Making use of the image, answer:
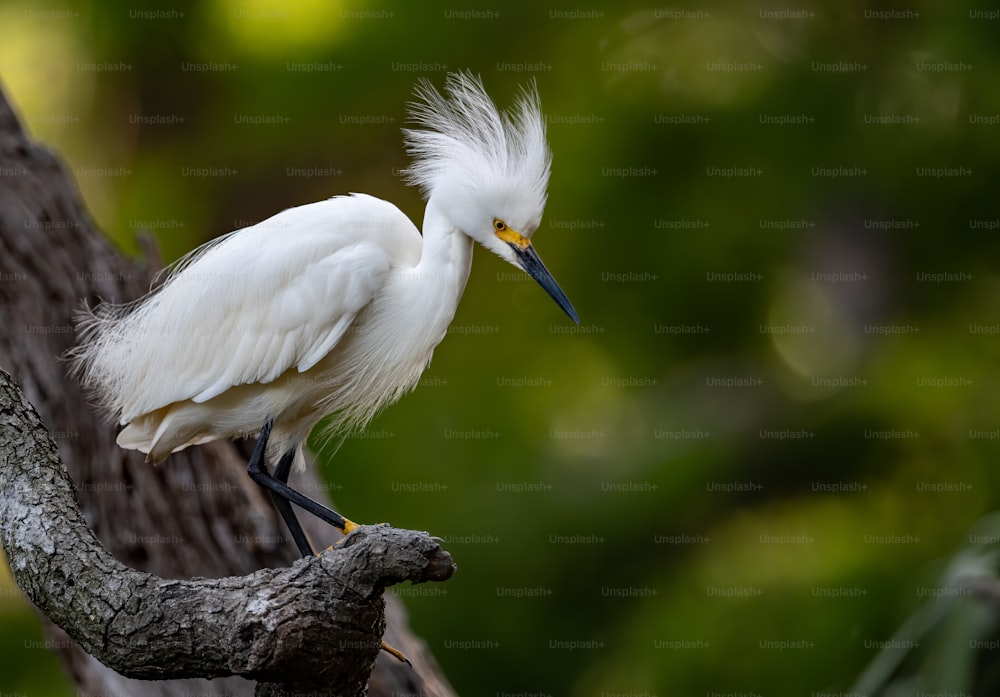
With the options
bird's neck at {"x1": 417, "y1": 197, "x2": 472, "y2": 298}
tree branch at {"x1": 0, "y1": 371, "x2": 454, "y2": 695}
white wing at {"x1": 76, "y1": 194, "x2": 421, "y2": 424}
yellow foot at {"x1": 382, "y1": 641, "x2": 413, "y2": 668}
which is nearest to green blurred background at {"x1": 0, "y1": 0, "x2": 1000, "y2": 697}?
yellow foot at {"x1": 382, "y1": 641, "x2": 413, "y2": 668}

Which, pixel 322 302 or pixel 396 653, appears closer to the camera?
pixel 322 302

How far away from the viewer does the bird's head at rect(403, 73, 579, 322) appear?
8.41 ft

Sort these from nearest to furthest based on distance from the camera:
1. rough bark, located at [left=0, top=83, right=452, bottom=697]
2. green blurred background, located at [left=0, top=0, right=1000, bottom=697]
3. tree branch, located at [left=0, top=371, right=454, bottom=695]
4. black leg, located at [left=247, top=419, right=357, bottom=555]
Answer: tree branch, located at [left=0, top=371, right=454, bottom=695] < black leg, located at [left=247, top=419, right=357, bottom=555] < rough bark, located at [left=0, top=83, right=452, bottom=697] < green blurred background, located at [left=0, top=0, right=1000, bottom=697]

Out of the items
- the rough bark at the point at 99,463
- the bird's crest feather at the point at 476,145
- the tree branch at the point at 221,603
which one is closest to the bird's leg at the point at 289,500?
the rough bark at the point at 99,463

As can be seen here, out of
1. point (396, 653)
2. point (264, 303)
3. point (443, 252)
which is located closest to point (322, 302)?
point (264, 303)

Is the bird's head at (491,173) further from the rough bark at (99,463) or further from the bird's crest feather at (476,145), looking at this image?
the rough bark at (99,463)

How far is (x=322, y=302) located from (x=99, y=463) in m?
1.03

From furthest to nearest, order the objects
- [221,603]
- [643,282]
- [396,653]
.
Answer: [643,282] → [396,653] → [221,603]

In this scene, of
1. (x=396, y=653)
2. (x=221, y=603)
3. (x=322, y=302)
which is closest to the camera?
(x=221, y=603)

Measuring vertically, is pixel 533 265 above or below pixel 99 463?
above

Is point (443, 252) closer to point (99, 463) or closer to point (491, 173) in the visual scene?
point (491, 173)

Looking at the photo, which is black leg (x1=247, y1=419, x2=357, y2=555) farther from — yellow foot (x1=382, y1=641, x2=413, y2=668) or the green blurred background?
the green blurred background

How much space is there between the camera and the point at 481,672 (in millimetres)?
4691

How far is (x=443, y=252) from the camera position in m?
2.62
